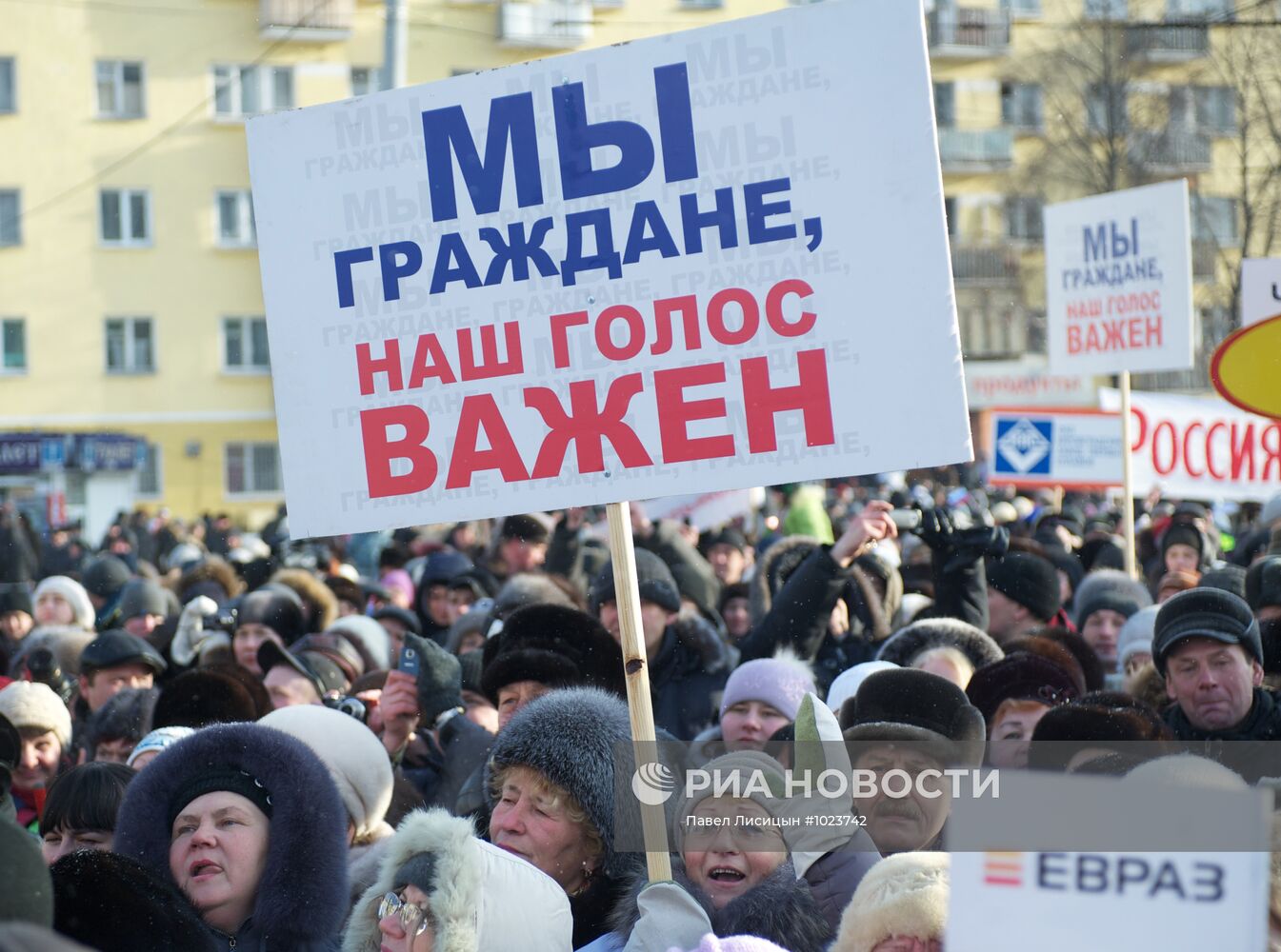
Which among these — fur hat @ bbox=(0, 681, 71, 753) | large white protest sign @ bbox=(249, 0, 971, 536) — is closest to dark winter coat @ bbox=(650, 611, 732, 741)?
fur hat @ bbox=(0, 681, 71, 753)

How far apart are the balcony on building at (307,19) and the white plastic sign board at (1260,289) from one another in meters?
30.9

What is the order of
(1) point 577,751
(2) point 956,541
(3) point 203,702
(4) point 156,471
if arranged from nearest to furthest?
1. (1) point 577,751
2. (3) point 203,702
3. (2) point 956,541
4. (4) point 156,471

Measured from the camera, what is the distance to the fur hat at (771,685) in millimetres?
4684

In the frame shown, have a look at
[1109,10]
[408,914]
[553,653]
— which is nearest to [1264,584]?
[553,653]

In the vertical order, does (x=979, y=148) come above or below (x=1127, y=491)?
above

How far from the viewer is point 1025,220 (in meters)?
43.1

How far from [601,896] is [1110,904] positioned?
62.6 inches

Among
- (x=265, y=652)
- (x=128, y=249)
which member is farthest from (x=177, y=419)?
(x=265, y=652)

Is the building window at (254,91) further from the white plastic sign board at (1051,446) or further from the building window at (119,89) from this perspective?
the white plastic sign board at (1051,446)

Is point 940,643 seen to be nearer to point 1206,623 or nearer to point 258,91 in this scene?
point 1206,623

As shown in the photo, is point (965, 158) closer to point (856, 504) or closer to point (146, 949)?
point (856, 504)

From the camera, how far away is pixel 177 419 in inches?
1481

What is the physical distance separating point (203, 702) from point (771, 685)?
1.62m

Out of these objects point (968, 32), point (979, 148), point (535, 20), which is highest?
point (968, 32)
